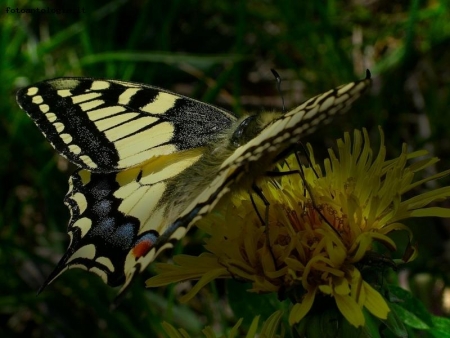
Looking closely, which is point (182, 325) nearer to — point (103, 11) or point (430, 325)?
point (430, 325)

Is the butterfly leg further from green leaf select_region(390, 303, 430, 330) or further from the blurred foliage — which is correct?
the blurred foliage

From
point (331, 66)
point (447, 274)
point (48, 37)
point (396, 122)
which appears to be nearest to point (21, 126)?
point (48, 37)

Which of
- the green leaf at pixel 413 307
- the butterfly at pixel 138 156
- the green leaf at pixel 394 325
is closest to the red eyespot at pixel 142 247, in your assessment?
the butterfly at pixel 138 156

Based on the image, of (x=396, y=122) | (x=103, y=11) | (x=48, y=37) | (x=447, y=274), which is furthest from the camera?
(x=48, y=37)

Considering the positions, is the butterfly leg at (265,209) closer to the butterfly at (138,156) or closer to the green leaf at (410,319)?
the butterfly at (138,156)

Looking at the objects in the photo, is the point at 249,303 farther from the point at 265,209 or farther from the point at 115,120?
the point at 115,120

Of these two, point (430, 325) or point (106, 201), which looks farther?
point (106, 201)

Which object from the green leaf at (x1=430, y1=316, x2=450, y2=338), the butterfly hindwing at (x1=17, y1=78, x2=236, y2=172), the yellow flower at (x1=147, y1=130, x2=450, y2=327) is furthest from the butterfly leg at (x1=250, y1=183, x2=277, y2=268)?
the green leaf at (x1=430, y1=316, x2=450, y2=338)
